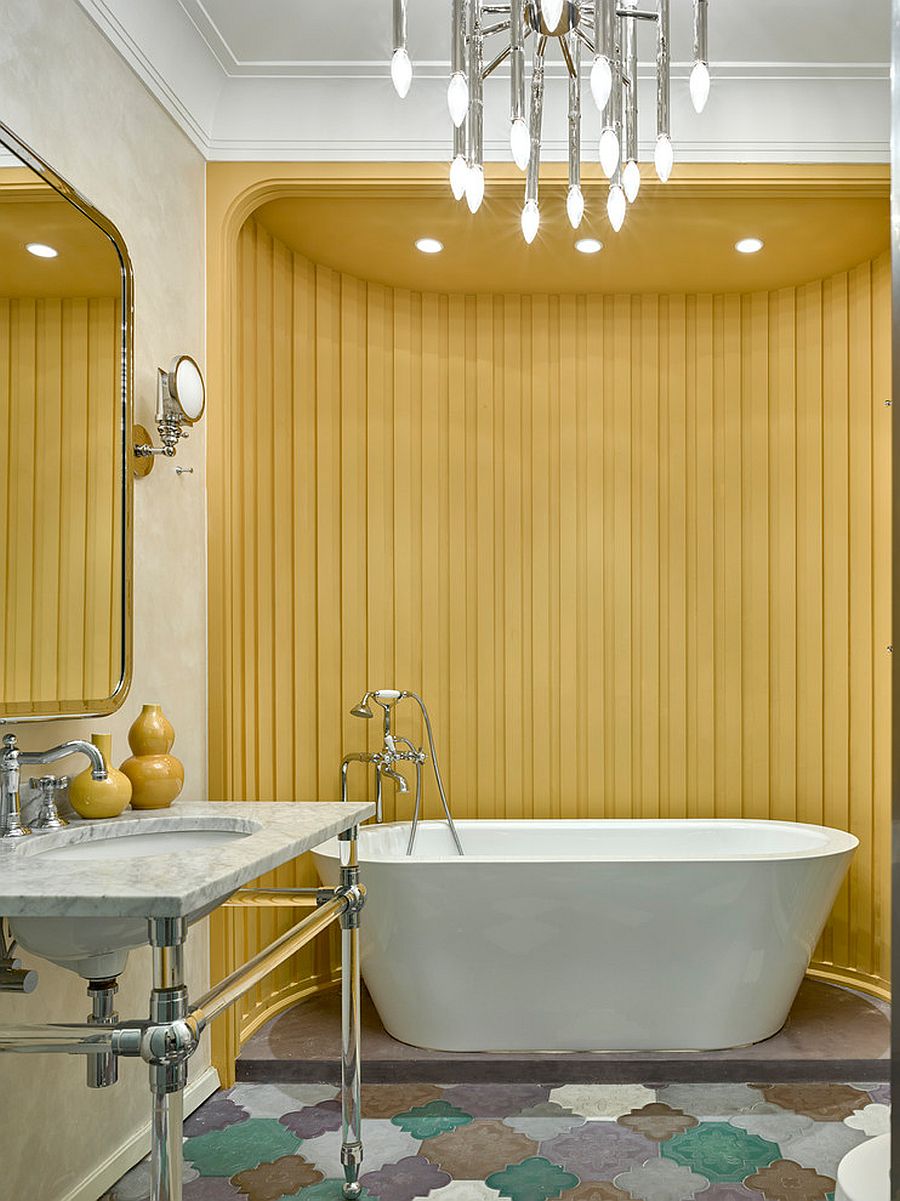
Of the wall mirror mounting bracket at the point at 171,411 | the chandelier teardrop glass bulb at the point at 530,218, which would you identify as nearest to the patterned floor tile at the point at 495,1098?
the wall mirror mounting bracket at the point at 171,411

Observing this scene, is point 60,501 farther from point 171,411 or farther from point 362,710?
point 362,710

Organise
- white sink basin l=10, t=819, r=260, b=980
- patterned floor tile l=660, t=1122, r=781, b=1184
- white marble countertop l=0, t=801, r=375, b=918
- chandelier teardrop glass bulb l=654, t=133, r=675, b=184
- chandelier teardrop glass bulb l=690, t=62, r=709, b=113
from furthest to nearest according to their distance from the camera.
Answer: patterned floor tile l=660, t=1122, r=781, b=1184 < chandelier teardrop glass bulb l=654, t=133, r=675, b=184 < chandelier teardrop glass bulb l=690, t=62, r=709, b=113 < white sink basin l=10, t=819, r=260, b=980 < white marble countertop l=0, t=801, r=375, b=918

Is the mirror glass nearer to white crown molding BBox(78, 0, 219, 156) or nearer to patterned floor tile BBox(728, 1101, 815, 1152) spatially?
white crown molding BBox(78, 0, 219, 156)

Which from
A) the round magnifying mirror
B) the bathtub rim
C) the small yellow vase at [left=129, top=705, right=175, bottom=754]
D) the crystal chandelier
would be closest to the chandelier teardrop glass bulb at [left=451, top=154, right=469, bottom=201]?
the crystal chandelier

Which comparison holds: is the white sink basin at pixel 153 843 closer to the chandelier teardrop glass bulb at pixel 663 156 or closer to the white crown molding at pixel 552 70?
the chandelier teardrop glass bulb at pixel 663 156

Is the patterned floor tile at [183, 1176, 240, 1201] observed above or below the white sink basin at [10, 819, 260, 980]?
below

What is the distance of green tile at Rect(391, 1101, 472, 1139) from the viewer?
2662 mm

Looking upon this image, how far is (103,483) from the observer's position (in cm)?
235

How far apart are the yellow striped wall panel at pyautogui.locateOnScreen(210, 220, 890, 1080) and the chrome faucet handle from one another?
1.65 m

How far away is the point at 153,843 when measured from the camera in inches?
87.4

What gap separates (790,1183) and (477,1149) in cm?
71

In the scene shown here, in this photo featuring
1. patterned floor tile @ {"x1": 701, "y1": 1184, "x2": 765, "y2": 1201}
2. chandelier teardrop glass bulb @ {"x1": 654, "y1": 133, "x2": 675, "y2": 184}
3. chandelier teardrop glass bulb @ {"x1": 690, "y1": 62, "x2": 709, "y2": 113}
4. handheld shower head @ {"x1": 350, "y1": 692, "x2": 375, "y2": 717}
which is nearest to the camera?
chandelier teardrop glass bulb @ {"x1": 690, "y1": 62, "x2": 709, "y2": 113}

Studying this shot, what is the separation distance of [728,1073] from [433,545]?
6.37 ft

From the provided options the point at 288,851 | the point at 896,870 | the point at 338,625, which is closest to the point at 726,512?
the point at 338,625
